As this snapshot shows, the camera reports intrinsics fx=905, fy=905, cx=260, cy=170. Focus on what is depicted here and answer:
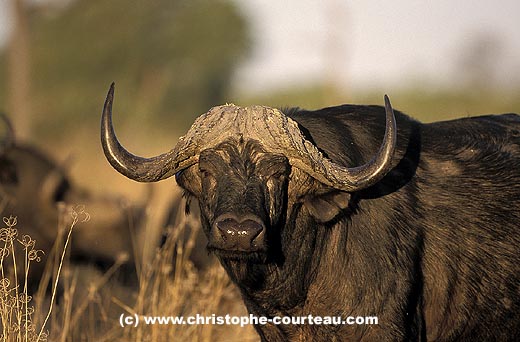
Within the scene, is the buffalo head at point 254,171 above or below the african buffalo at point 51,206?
above

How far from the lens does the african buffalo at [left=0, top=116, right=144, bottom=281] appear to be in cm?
946

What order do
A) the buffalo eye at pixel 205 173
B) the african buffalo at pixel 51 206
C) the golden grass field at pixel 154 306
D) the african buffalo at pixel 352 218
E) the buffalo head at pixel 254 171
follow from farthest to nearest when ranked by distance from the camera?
the african buffalo at pixel 51 206, the golden grass field at pixel 154 306, the buffalo eye at pixel 205 173, the african buffalo at pixel 352 218, the buffalo head at pixel 254 171

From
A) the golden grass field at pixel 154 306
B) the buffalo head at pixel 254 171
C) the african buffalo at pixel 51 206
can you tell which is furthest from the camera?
the african buffalo at pixel 51 206

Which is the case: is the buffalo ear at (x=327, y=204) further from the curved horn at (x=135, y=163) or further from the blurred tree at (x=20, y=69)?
the blurred tree at (x=20, y=69)

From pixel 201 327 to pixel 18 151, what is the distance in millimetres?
4414

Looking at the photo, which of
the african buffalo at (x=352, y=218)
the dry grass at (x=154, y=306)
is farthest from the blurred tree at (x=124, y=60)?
the african buffalo at (x=352, y=218)

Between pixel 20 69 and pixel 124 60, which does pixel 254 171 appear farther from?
pixel 124 60

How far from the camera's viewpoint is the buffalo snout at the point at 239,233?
4.21 m

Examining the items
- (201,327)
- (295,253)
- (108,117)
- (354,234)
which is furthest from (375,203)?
(201,327)

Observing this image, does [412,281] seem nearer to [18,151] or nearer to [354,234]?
[354,234]

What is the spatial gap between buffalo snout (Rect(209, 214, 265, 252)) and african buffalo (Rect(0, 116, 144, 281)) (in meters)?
4.93

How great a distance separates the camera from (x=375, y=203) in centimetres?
481

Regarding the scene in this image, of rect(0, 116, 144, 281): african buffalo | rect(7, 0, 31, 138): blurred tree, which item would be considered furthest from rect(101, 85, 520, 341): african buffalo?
rect(7, 0, 31, 138): blurred tree

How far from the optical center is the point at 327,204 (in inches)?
184
